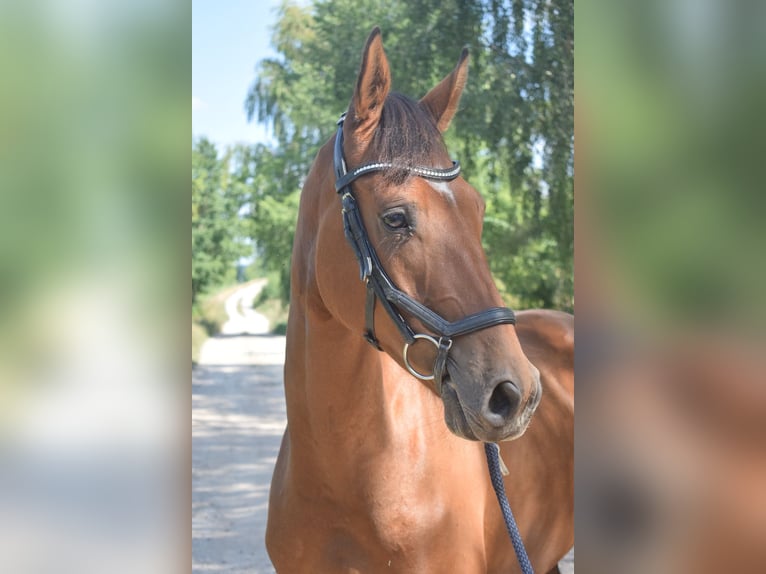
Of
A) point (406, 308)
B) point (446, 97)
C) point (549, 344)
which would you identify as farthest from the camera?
point (549, 344)

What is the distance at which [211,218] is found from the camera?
21844mm

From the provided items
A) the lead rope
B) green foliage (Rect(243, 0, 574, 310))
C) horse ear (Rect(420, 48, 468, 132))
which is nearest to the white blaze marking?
horse ear (Rect(420, 48, 468, 132))

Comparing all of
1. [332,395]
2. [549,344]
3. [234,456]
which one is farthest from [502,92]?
[332,395]

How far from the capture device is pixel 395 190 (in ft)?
6.00

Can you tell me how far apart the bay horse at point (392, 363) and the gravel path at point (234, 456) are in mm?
3303

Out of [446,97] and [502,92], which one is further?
[502,92]

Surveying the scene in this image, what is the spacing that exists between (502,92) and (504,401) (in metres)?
6.59

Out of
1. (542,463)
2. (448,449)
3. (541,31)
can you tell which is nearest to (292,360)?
(448,449)

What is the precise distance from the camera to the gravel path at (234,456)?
552 centimetres

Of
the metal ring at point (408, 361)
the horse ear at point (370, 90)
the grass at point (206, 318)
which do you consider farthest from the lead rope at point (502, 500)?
the grass at point (206, 318)
